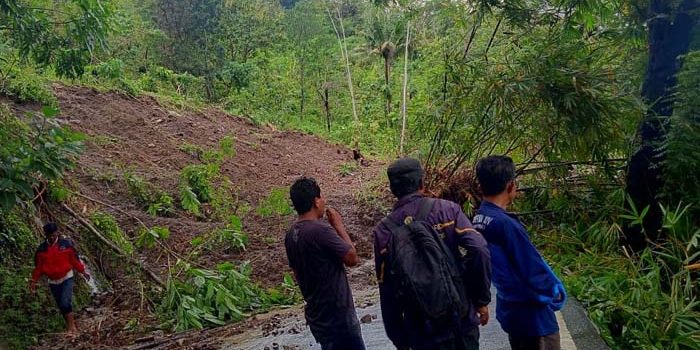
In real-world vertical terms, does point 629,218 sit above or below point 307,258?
below

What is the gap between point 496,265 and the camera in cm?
312

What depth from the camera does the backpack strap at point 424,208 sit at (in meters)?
2.97

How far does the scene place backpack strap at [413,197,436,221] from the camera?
2.97 m

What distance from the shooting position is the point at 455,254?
2.99m

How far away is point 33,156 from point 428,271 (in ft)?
12.7

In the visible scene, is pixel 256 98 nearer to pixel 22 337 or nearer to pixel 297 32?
pixel 297 32

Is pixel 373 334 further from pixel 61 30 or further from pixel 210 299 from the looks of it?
pixel 61 30

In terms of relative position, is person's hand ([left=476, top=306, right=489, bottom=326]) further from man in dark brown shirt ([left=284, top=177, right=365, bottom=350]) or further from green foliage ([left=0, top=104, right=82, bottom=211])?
green foliage ([left=0, top=104, right=82, bottom=211])

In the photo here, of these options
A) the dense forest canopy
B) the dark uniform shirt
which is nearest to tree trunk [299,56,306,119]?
the dense forest canopy

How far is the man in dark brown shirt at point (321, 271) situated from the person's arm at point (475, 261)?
814 mm

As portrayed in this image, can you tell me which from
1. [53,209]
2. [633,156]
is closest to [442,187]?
[633,156]

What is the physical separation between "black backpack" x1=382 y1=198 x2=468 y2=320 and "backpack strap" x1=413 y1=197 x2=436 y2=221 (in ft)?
0.09

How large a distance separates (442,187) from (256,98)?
21925 mm

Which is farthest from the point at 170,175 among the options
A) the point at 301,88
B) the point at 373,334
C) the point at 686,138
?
the point at 301,88
